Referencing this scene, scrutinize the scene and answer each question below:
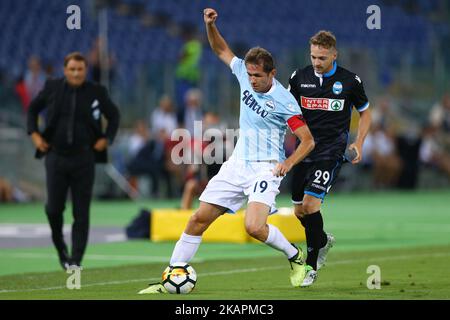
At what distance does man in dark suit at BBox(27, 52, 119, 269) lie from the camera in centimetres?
1310

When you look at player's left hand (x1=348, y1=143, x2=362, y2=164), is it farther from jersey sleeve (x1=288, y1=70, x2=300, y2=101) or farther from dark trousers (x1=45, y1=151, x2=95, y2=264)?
dark trousers (x1=45, y1=151, x2=95, y2=264)

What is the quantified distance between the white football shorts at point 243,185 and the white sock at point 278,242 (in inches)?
11.9

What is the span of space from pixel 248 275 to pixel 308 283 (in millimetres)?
1512

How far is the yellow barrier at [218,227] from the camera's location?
1647 cm

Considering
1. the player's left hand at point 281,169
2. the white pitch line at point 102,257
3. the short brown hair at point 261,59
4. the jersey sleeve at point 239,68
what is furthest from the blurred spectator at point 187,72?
the player's left hand at point 281,169

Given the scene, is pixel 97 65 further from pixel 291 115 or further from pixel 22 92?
pixel 291 115

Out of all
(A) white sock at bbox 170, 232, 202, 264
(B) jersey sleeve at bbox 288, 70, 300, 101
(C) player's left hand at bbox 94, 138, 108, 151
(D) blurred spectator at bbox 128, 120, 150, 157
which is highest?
(B) jersey sleeve at bbox 288, 70, 300, 101

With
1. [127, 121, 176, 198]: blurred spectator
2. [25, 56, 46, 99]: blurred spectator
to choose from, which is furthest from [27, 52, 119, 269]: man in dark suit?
[127, 121, 176, 198]: blurred spectator

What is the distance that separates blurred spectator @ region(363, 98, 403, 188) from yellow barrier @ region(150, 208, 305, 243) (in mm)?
14942

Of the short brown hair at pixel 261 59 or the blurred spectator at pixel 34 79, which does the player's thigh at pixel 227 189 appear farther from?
the blurred spectator at pixel 34 79
